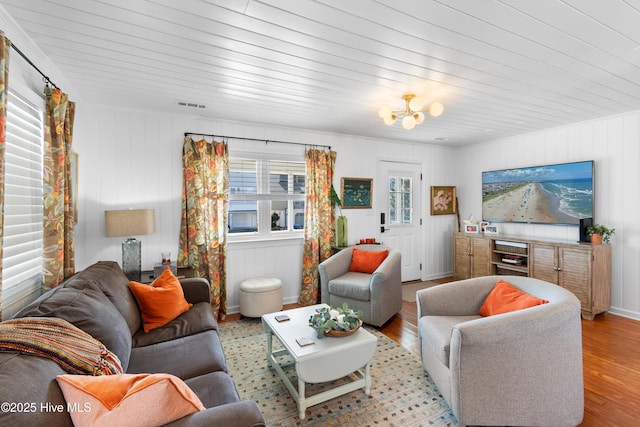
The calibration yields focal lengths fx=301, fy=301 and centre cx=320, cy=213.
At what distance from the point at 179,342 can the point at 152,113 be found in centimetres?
260

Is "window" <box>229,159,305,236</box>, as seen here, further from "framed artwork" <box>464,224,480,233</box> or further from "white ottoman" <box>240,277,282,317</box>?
"framed artwork" <box>464,224,480,233</box>

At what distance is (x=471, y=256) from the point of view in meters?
4.93

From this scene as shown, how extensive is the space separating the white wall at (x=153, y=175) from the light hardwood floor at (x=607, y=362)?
2.93 feet

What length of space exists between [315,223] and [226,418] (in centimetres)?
323

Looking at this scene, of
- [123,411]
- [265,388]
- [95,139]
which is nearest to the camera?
[123,411]

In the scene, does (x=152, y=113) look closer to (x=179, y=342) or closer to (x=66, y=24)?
(x=66, y=24)

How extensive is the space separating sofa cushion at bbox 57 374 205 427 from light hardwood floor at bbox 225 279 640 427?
7.71 feet

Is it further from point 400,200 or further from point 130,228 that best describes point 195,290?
point 400,200

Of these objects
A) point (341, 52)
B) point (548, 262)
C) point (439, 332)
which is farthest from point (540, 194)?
point (341, 52)

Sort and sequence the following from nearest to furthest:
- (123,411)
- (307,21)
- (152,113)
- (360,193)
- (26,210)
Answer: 1. (123,411)
2. (307,21)
3. (26,210)
4. (152,113)
5. (360,193)

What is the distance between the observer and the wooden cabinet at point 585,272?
11.4ft

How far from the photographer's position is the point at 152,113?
134 inches

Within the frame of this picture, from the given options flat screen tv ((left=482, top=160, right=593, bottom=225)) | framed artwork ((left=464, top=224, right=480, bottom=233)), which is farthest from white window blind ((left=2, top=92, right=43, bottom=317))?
flat screen tv ((left=482, top=160, right=593, bottom=225))

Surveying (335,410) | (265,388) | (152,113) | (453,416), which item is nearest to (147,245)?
(152,113)
